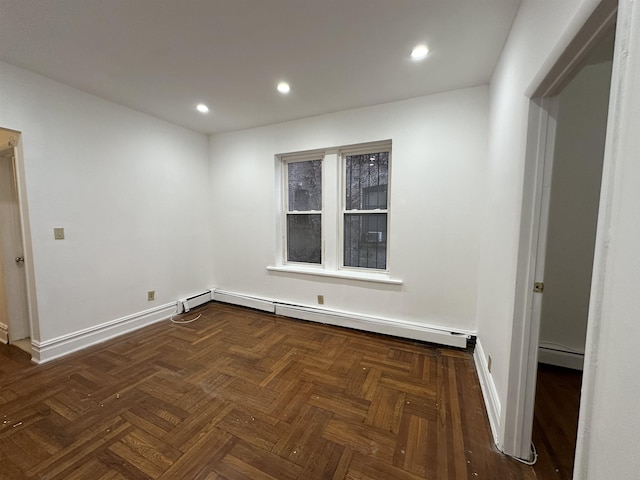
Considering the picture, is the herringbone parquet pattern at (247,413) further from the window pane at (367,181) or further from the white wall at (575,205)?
the window pane at (367,181)

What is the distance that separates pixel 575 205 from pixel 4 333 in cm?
558

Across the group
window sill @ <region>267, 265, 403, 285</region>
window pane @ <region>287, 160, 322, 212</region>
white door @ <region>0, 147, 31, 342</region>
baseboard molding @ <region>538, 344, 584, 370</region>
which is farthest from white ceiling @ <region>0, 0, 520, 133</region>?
baseboard molding @ <region>538, 344, 584, 370</region>

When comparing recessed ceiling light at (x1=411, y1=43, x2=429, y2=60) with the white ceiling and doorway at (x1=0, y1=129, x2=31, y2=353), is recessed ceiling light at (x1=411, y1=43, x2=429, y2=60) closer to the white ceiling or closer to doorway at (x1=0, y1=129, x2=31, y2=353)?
the white ceiling

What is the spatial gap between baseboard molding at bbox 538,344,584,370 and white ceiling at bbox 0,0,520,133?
2452 millimetres

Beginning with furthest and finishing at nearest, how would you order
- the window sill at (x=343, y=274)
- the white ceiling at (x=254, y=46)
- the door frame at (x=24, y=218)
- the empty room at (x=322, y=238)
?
1. the window sill at (x=343, y=274)
2. the door frame at (x=24, y=218)
3. the white ceiling at (x=254, y=46)
4. the empty room at (x=322, y=238)

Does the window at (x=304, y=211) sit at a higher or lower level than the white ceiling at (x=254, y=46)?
lower

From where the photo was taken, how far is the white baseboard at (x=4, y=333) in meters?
2.67

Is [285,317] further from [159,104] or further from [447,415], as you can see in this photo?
[159,104]

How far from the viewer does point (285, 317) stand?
3387 millimetres

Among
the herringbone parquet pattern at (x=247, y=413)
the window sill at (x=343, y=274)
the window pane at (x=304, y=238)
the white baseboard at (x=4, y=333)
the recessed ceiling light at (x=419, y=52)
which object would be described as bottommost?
the herringbone parquet pattern at (x=247, y=413)

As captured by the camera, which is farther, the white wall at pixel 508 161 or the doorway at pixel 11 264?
the doorway at pixel 11 264

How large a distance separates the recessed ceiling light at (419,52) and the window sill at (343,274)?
2012 mm

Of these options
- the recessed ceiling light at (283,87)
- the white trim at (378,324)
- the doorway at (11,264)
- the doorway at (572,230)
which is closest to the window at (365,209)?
the white trim at (378,324)

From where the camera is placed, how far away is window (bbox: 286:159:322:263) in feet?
11.0
